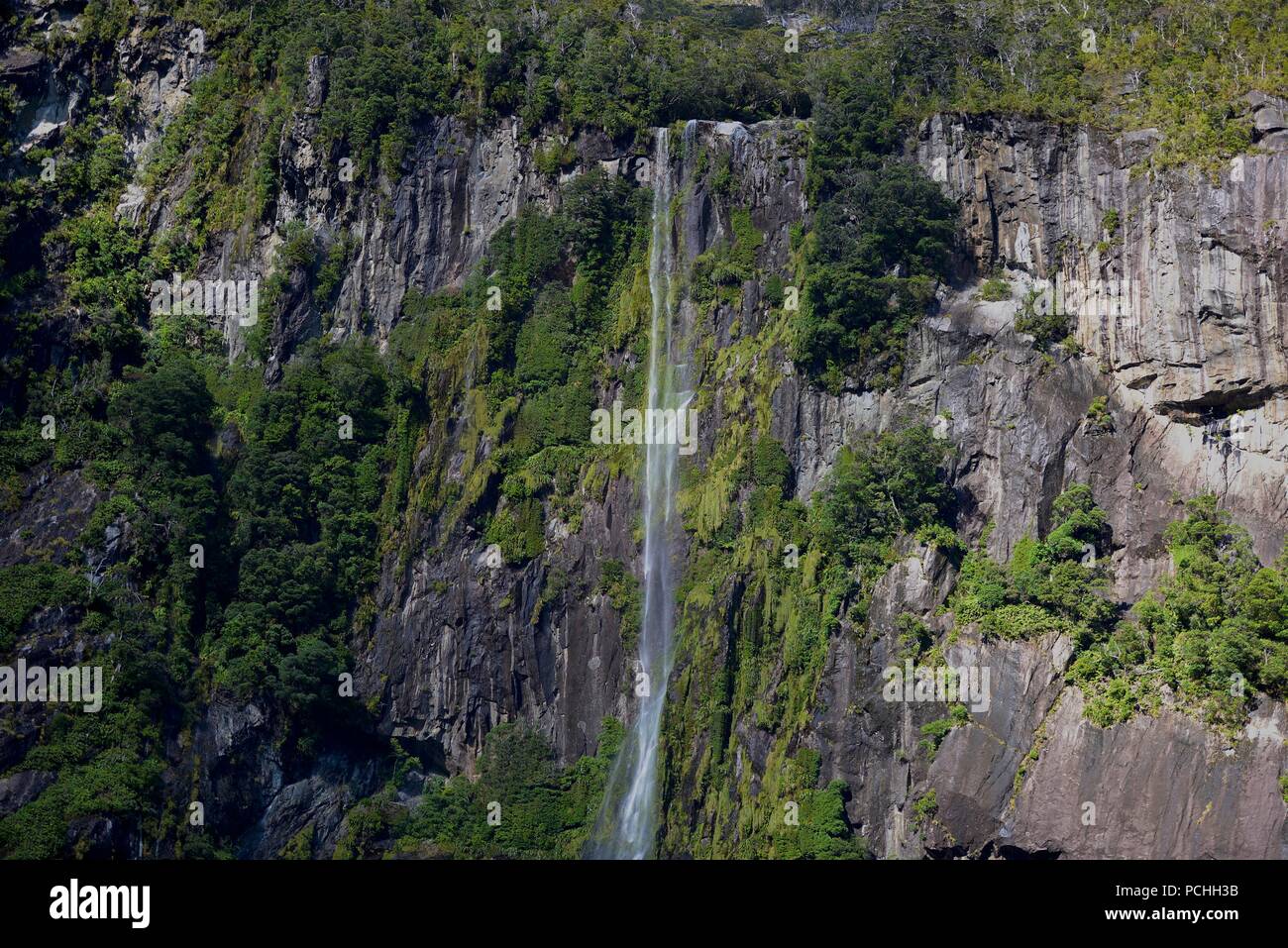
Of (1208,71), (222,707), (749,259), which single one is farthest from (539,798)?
(1208,71)

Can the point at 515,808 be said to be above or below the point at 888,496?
below

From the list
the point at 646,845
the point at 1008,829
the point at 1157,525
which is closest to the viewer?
the point at 1008,829

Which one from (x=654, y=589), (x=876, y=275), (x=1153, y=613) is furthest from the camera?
(x=654, y=589)

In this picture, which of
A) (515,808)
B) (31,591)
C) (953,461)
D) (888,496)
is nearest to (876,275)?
(953,461)

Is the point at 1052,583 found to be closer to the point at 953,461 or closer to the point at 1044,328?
the point at 953,461

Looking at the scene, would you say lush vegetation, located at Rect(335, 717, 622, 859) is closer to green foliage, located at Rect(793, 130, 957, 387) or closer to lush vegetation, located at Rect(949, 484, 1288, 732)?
lush vegetation, located at Rect(949, 484, 1288, 732)

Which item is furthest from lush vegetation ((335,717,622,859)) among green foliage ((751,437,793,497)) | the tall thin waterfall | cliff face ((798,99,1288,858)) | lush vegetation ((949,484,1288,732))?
lush vegetation ((949,484,1288,732))

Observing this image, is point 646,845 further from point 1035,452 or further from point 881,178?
point 881,178
